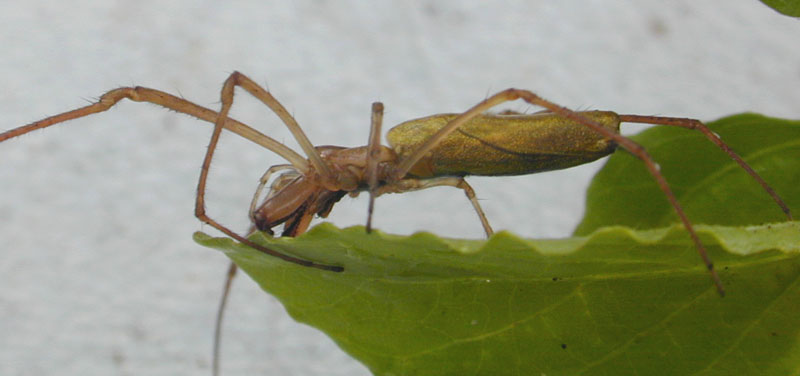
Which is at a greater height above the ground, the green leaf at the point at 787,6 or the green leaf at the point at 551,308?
the green leaf at the point at 787,6

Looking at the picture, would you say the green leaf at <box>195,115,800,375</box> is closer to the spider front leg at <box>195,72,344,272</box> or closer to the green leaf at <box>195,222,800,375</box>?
the green leaf at <box>195,222,800,375</box>

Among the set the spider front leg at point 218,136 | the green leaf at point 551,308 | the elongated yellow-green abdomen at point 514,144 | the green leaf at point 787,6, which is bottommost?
the green leaf at point 551,308

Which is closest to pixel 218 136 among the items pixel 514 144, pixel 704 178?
pixel 514 144

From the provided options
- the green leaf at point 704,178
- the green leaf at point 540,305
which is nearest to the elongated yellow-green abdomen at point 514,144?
the green leaf at point 704,178

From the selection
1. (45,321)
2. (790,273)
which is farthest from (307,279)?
(45,321)

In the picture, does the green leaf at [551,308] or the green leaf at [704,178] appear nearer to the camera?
the green leaf at [551,308]

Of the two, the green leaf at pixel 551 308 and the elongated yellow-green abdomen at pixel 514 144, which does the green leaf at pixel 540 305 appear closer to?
the green leaf at pixel 551 308

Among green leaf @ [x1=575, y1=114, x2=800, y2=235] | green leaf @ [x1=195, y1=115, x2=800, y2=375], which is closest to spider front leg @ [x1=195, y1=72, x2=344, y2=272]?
green leaf @ [x1=195, y1=115, x2=800, y2=375]
